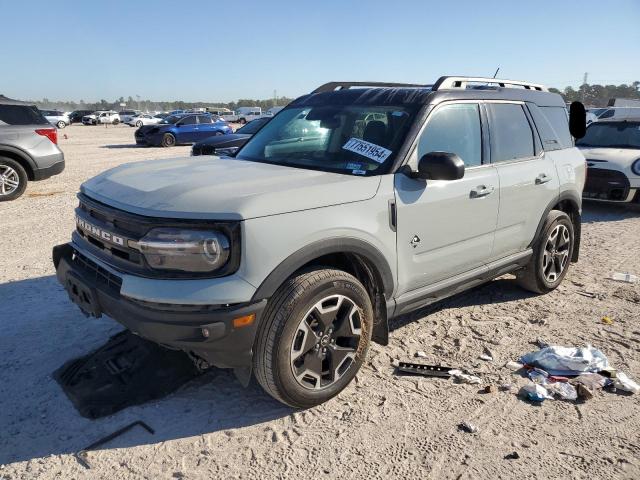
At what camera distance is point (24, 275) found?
17.1ft

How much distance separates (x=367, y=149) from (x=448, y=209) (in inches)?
27.9

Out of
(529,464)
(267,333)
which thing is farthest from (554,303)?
(267,333)

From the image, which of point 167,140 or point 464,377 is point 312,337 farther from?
point 167,140

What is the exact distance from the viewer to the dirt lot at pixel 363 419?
262 cm

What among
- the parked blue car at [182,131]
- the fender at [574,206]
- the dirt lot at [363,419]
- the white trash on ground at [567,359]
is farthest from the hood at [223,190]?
the parked blue car at [182,131]

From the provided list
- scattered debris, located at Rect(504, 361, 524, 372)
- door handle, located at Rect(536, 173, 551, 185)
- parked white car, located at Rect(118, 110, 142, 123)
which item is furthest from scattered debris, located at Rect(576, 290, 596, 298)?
parked white car, located at Rect(118, 110, 142, 123)

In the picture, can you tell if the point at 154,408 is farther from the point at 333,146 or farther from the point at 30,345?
the point at 333,146

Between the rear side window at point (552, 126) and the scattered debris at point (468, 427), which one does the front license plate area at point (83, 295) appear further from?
the rear side window at point (552, 126)

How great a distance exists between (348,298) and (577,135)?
4.10 m

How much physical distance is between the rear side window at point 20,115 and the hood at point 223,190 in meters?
7.16

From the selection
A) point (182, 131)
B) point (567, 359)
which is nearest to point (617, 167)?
point (567, 359)

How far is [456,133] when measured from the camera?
3799 mm

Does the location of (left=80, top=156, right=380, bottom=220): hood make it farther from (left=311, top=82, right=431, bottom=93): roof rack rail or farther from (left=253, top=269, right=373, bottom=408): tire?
(left=311, top=82, right=431, bottom=93): roof rack rail

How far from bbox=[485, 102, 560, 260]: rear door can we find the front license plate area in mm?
2994
